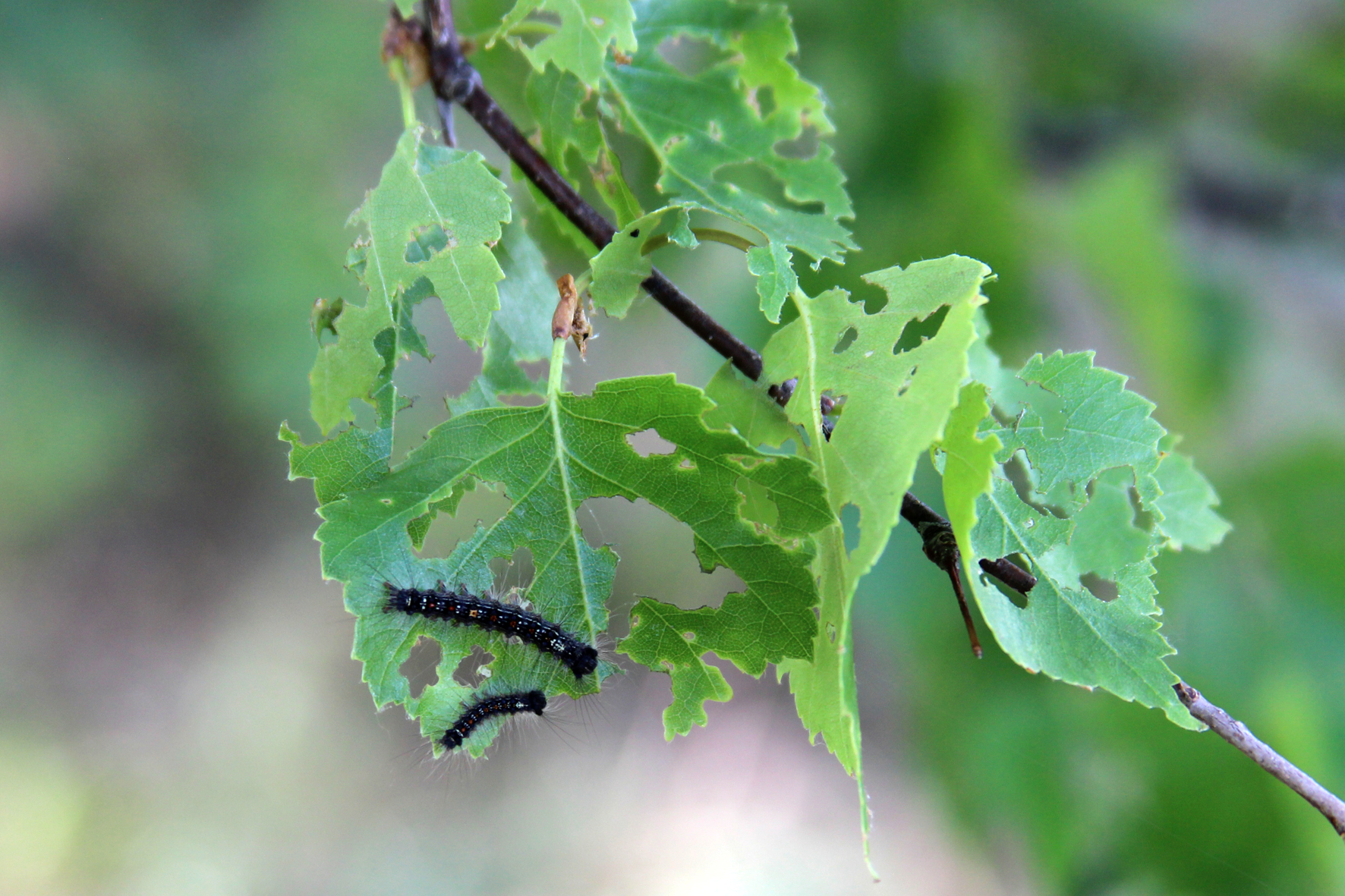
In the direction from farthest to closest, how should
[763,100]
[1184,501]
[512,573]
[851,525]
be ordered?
[512,573], [851,525], [763,100], [1184,501]

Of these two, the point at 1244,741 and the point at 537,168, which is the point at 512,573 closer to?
the point at 537,168

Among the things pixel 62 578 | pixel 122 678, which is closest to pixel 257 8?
pixel 62 578

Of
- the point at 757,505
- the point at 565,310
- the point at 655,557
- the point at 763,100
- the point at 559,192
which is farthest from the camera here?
the point at 655,557

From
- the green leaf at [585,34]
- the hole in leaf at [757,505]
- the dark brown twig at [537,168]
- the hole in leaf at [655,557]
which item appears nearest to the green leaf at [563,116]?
the dark brown twig at [537,168]

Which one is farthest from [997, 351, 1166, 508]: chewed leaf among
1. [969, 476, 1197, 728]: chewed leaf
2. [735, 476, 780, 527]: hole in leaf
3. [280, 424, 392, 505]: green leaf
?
[280, 424, 392, 505]: green leaf

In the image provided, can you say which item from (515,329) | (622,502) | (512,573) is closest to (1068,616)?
(515,329)

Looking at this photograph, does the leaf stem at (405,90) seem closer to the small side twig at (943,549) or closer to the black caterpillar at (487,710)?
the black caterpillar at (487,710)

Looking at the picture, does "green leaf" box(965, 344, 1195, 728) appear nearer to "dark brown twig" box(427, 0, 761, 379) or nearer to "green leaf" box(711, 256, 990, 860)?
"green leaf" box(711, 256, 990, 860)
